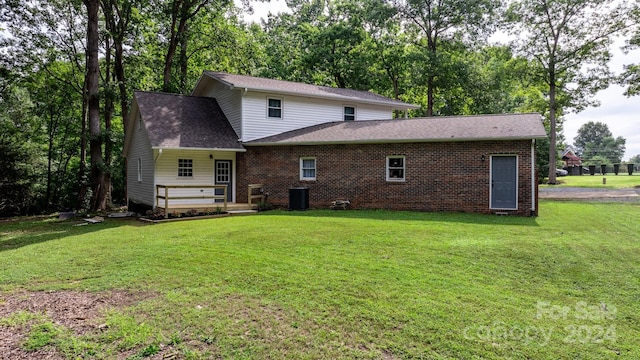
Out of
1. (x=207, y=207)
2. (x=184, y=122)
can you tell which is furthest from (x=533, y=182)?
(x=184, y=122)

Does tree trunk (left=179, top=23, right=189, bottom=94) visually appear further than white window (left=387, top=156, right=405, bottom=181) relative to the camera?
Yes

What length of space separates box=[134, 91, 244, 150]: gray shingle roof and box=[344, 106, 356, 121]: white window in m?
6.41

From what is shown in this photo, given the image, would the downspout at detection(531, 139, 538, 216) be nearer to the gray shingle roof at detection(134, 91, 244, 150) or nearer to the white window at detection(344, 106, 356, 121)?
the white window at detection(344, 106, 356, 121)

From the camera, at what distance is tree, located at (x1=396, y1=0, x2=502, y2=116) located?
2688cm

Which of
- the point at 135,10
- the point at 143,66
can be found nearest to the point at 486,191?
the point at 135,10

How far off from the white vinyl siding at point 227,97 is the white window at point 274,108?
55.2 inches

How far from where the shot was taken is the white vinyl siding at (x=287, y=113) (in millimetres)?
16344

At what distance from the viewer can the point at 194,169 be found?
15492 mm

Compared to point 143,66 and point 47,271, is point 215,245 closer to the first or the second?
point 47,271

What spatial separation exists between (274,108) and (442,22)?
59.8 feet

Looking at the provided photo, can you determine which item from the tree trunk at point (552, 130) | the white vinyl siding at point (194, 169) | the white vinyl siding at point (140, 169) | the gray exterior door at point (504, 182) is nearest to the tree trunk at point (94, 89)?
the white vinyl siding at point (140, 169)

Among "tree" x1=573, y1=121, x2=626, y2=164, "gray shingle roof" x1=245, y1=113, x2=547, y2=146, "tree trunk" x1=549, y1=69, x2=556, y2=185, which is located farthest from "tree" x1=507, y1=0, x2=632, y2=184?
"tree" x1=573, y1=121, x2=626, y2=164

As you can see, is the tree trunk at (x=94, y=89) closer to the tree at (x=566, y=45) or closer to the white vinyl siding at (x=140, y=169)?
the white vinyl siding at (x=140, y=169)

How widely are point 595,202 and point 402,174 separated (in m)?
8.81
